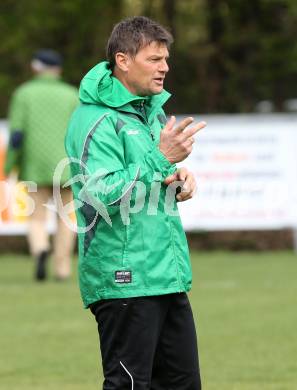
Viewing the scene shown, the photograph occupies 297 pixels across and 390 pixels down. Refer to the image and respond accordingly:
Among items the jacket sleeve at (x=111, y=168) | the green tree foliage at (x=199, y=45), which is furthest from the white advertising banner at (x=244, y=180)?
the jacket sleeve at (x=111, y=168)

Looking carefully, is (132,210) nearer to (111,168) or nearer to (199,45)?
(111,168)

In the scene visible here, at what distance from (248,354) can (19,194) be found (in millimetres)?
7560

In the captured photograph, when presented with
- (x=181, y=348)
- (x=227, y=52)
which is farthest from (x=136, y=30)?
(x=227, y=52)

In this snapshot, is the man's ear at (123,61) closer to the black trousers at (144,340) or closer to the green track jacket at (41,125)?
the black trousers at (144,340)

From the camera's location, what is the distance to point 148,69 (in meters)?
5.01

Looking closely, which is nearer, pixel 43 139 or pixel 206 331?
pixel 206 331

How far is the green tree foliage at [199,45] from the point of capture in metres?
20.5

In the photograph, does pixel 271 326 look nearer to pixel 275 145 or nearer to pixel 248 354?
pixel 248 354

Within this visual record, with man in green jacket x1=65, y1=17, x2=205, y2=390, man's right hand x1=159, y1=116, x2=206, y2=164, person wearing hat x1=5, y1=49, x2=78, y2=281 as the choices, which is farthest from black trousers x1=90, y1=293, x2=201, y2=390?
person wearing hat x1=5, y1=49, x2=78, y2=281

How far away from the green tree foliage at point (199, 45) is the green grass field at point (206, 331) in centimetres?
672

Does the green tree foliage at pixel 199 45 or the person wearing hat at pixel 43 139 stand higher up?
the green tree foliage at pixel 199 45

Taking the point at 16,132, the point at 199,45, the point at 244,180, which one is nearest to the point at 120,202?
the point at 16,132

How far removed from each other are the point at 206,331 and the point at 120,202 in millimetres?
4713

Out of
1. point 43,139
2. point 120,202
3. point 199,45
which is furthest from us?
point 199,45
